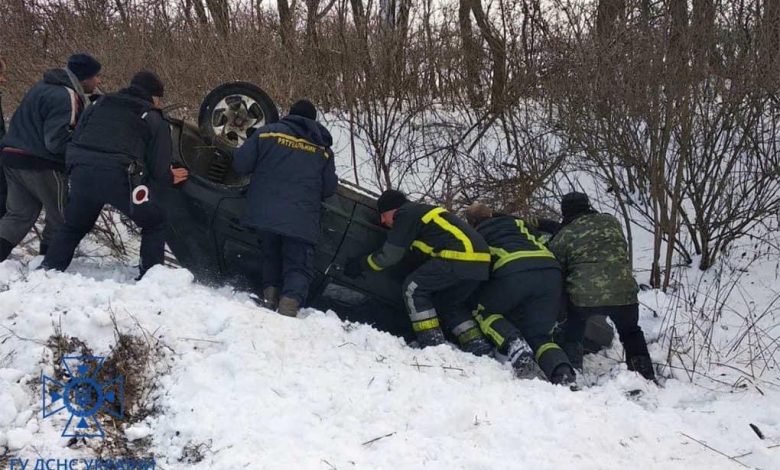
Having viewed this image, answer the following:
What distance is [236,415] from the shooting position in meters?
3.11

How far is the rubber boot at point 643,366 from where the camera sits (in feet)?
15.3

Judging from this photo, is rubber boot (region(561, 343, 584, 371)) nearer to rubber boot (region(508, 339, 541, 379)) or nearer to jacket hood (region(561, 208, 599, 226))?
rubber boot (region(508, 339, 541, 379))

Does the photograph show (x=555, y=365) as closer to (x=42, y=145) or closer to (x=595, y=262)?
(x=595, y=262)

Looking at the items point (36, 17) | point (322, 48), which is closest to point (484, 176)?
point (322, 48)

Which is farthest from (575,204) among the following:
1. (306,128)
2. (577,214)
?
(306,128)

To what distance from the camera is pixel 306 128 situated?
4.81m

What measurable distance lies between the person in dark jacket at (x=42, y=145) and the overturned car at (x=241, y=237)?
0.70m

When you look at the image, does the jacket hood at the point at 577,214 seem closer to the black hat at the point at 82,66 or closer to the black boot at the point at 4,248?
the black hat at the point at 82,66

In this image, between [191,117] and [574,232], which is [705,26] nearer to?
[574,232]

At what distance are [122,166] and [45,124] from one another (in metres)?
0.75

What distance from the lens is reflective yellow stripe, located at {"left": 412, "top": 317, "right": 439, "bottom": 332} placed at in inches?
182

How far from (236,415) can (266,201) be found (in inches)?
72.2

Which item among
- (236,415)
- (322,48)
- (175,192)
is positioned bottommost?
(236,415)

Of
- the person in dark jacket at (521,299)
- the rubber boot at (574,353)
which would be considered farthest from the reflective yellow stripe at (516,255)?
the rubber boot at (574,353)
